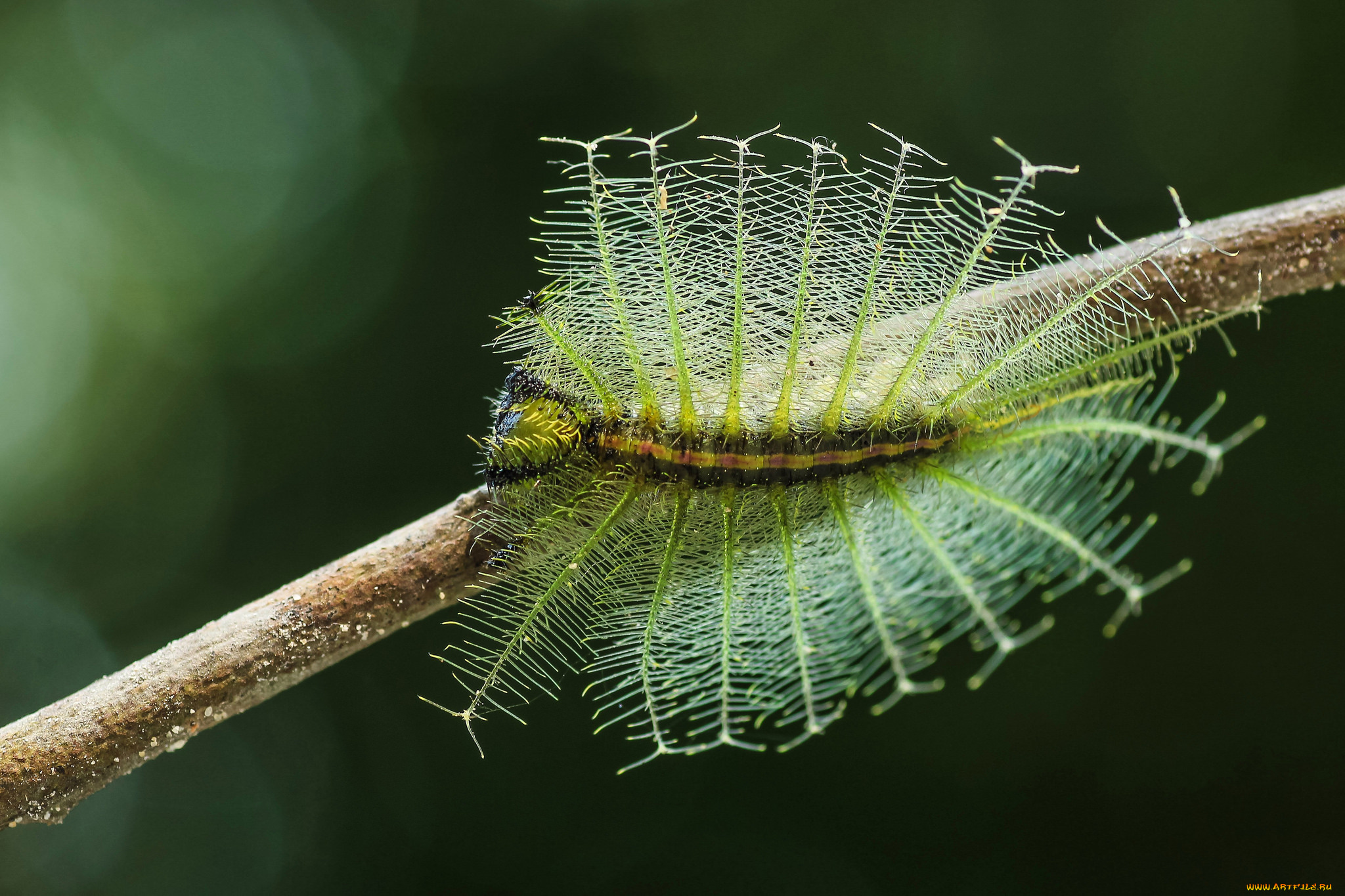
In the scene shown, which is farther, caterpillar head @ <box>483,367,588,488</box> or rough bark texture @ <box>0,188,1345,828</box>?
caterpillar head @ <box>483,367,588,488</box>

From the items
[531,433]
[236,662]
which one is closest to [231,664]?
[236,662]

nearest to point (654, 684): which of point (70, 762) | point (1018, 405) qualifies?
point (1018, 405)

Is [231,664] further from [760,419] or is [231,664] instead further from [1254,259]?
[1254,259]

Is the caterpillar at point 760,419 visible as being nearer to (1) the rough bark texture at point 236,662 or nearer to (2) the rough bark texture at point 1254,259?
(1) the rough bark texture at point 236,662

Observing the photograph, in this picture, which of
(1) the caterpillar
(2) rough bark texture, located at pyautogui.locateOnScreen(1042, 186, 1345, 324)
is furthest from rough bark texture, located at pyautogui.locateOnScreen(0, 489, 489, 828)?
(2) rough bark texture, located at pyautogui.locateOnScreen(1042, 186, 1345, 324)

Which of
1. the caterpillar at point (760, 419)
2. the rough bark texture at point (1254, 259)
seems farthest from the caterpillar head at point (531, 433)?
the rough bark texture at point (1254, 259)

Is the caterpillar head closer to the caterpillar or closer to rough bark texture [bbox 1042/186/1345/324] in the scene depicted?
the caterpillar

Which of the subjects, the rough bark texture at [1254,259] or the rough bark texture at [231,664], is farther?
the rough bark texture at [1254,259]

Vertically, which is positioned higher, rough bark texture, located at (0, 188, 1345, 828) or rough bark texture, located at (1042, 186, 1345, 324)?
rough bark texture, located at (1042, 186, 1345, 324)
